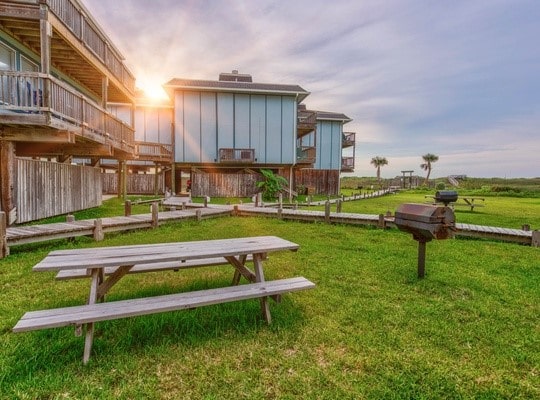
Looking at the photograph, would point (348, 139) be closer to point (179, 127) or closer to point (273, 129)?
point (273, 129)

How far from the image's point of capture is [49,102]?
845 cm

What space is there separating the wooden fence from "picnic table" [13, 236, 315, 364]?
28.2ft

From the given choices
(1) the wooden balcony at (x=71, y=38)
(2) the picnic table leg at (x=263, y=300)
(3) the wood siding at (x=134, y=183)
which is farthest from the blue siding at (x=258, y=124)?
(2) the picnic table leg at (x=263, y=300)

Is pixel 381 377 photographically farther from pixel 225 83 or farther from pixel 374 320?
pixel 225 83

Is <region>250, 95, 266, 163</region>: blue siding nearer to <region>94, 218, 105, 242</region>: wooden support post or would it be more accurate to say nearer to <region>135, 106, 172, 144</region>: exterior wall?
<region>135, 106, 172, 144</region>: exterior wall

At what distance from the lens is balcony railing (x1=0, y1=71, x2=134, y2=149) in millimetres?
8148

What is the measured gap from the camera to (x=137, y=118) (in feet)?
92.5

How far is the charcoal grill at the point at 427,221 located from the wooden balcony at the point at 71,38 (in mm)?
11158

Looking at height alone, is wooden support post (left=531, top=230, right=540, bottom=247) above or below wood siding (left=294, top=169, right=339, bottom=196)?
below

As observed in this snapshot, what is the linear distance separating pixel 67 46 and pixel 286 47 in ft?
34.7

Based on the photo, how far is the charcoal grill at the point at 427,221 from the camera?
481 centimetres

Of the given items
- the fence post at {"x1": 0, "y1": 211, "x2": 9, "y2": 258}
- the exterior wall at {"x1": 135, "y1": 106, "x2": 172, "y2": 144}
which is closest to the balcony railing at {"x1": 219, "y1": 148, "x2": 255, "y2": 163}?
the exterior wall at {"x1": 135, "y1": 106, "x2": 172, "y2": 144}

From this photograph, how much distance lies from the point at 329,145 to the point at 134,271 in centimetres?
3140

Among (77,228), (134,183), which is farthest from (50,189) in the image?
(134,183)
